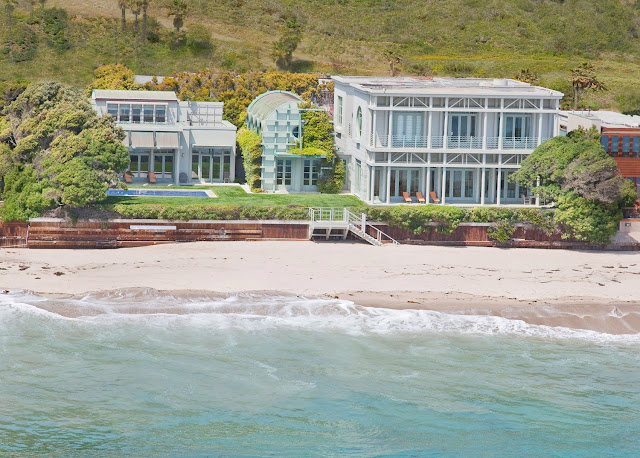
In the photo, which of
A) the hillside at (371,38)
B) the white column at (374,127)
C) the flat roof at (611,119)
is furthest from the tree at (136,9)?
the flat roof at (611,119)

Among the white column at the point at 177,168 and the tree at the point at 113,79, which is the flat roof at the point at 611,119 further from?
the tree at the point at 113,79

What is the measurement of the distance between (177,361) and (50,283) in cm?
853

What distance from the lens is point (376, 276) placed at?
4153 cm

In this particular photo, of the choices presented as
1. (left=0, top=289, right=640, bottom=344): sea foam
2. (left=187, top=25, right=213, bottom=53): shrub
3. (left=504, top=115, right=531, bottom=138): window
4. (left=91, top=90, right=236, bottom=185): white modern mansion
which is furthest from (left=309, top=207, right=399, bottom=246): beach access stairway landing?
(left=187, top=25, right=213, bottom=53): shrub

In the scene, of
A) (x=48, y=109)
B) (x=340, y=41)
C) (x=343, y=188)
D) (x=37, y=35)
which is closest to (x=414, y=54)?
(x=340, y=41)

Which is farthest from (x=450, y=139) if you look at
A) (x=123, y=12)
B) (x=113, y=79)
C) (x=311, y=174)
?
(x=123, y=12)

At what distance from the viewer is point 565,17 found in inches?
3866

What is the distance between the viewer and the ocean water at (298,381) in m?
28.3

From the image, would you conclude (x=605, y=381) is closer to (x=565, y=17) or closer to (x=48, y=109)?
(x=48, y=109)

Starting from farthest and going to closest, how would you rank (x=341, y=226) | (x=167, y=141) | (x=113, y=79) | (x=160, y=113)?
(x=113, y=79), (x=160, y=113), (x=167, y=141), (x=341, y=226)

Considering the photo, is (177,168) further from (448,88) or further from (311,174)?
(448,88)

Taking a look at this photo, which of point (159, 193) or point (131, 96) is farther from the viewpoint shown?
point (131, 96)

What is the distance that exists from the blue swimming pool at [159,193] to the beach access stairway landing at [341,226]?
7078mm

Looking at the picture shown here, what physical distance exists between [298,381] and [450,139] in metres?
21.8
